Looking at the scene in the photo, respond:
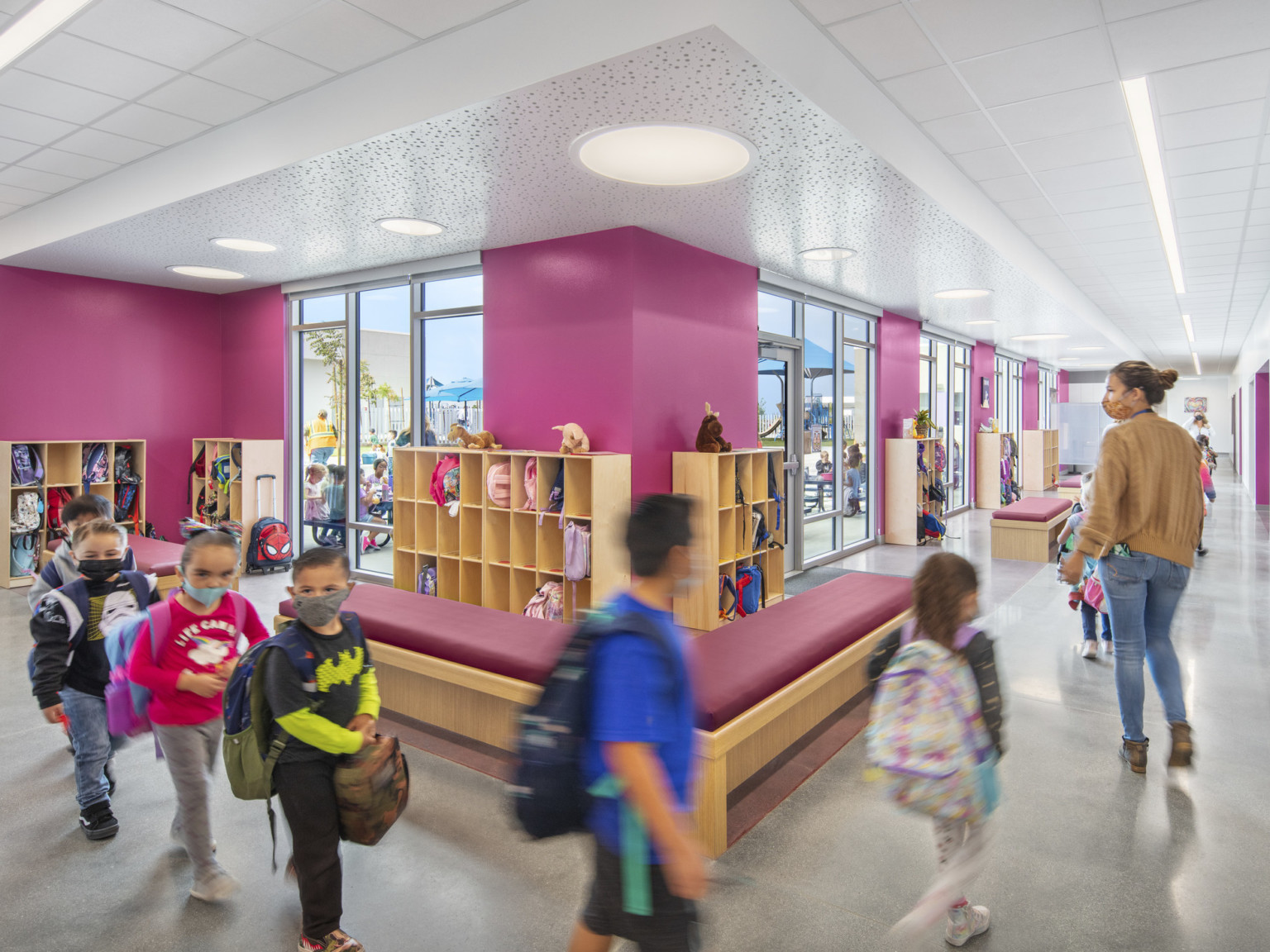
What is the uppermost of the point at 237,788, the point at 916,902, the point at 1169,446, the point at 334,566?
the point at 1169,446

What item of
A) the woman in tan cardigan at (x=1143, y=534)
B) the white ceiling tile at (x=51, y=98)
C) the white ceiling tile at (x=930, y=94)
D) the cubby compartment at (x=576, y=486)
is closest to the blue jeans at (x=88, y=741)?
the cubby compartment at (x=576, y=486)

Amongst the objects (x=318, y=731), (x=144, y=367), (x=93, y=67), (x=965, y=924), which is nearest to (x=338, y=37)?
(x=93, y=67)

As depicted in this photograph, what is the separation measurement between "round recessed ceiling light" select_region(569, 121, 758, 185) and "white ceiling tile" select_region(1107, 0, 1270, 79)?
1688 mm

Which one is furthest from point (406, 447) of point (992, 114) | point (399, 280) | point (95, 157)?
point (992, 114)

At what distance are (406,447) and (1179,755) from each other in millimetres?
5353

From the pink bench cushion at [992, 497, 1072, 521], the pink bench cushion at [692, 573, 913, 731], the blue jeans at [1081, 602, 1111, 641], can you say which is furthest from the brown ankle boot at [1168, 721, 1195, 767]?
the pink bench cushion at [992, 497, 1072, 521]

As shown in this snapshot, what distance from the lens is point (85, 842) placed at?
8.93ft

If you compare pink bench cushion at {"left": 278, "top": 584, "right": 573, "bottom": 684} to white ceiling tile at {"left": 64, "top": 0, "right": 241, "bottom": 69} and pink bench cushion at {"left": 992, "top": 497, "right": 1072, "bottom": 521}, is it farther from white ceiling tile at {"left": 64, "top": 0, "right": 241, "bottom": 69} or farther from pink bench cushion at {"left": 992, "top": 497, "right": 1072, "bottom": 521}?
pink bench cushion at {"left": 992, "top": 497, "right": 1072, "bottom": 521}

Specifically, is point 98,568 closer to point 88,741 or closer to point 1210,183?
point 88,741

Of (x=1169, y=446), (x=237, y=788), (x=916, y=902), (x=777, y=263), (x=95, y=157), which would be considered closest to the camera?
(x=237, y=788)

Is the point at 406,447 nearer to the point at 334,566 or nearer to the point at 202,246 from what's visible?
the point at 202,246

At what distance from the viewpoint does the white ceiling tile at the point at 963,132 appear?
427 centimetres

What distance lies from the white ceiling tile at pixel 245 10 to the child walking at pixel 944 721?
3.39 m

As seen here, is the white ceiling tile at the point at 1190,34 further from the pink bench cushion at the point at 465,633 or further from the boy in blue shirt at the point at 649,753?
the pink bench cushion at the point at 465,633
